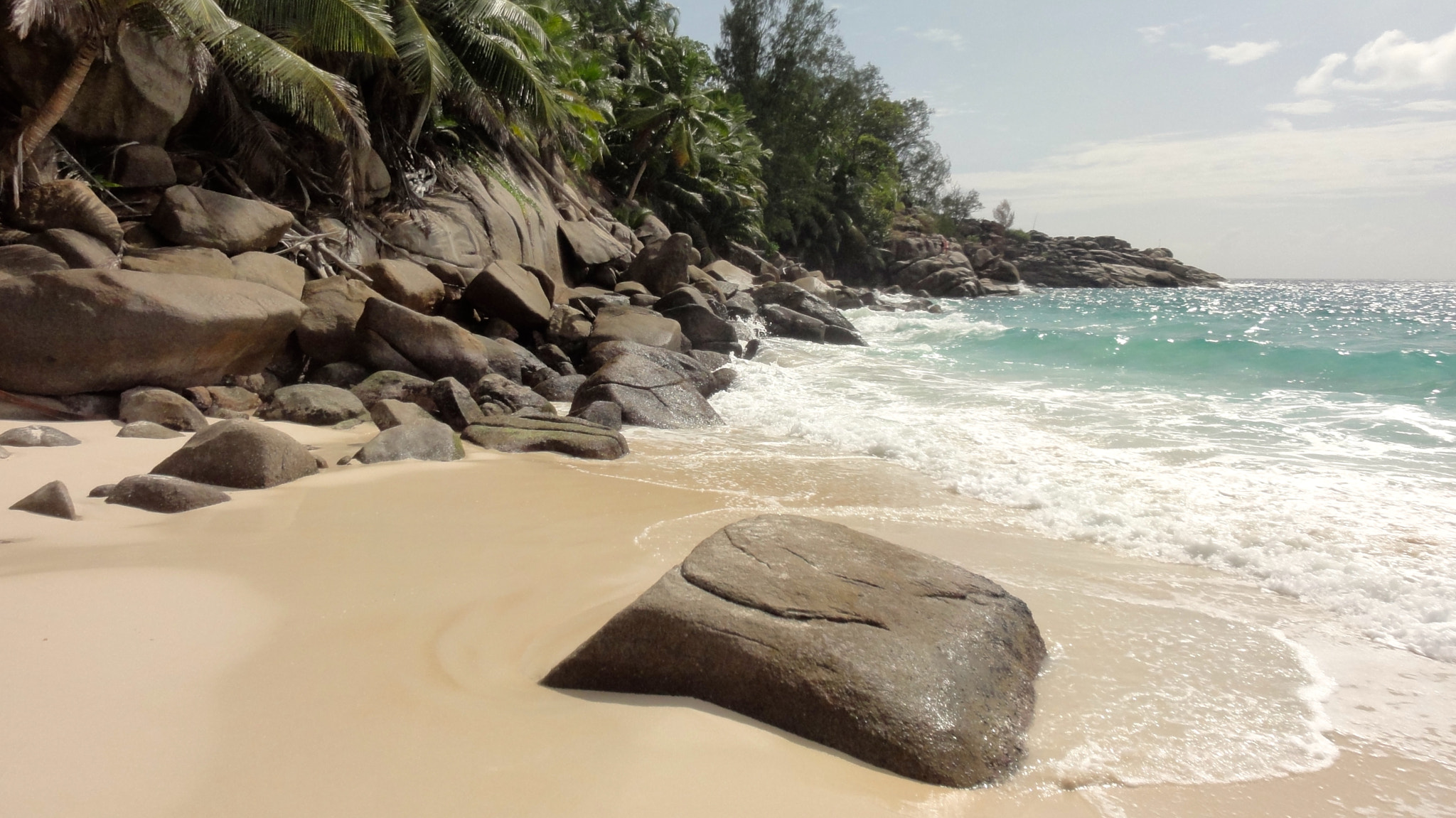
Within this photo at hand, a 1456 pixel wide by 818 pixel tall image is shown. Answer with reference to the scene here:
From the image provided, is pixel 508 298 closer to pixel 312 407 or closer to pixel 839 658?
pixel 312 407

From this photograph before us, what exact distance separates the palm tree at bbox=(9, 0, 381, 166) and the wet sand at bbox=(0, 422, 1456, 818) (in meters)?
5.20

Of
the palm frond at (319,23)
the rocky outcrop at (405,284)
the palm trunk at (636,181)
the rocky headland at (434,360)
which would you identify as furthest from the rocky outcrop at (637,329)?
the palm trunk at (636,181)

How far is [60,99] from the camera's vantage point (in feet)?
25.8

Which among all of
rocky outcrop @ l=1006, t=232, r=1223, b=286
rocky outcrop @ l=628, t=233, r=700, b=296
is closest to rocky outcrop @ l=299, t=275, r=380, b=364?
rocky outcrop @ l=628, t=233, r=700, b=296

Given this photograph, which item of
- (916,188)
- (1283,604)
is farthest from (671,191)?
(916,188)

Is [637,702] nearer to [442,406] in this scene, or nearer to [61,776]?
[61,776]

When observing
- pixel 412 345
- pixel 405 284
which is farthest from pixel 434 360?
pixel 405 284

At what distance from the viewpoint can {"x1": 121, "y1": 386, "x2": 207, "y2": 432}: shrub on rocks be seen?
6070 millimetres

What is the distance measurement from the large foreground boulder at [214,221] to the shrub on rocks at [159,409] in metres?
2.98

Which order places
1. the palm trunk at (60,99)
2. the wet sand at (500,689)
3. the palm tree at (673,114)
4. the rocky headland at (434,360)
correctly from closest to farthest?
the wet sand at (500,689) < the rocky headland at (434,360) < the palm trunk at (60,99) < the palm tree at (673,114)

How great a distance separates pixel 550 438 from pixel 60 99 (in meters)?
6.24

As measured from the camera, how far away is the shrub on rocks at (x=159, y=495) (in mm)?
4070

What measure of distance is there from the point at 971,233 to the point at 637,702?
71311mm

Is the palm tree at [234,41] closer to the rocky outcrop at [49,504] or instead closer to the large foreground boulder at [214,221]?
the large foreground boulder at [214,221]
